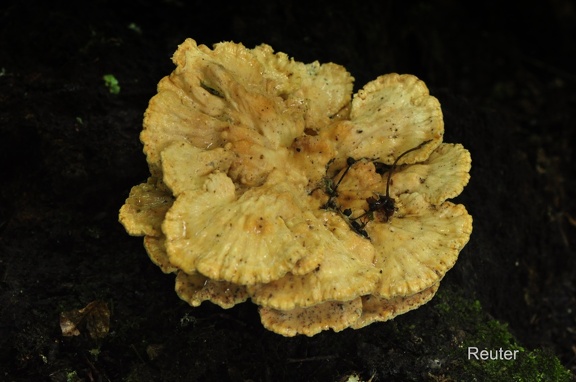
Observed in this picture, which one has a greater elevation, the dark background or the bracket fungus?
the bracket fungus

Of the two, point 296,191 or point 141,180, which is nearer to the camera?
point 296,191

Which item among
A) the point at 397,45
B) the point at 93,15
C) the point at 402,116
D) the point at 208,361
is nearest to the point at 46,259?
the point at 208,361

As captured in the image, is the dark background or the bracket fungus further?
the dark background

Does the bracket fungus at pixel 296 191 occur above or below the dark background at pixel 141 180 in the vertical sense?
above

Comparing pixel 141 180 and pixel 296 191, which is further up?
pixel 296 191
